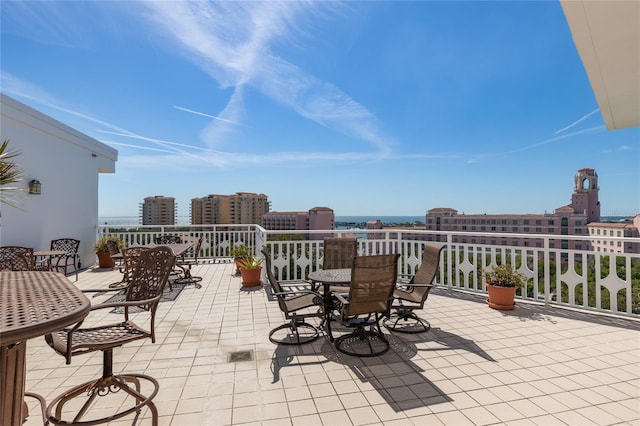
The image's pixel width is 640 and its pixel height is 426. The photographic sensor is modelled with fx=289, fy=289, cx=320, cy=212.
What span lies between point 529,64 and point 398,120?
5.94m

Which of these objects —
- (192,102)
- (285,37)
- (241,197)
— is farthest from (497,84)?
(241,197)

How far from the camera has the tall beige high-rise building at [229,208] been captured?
54.0 ft

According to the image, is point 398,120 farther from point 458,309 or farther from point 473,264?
point 458,309

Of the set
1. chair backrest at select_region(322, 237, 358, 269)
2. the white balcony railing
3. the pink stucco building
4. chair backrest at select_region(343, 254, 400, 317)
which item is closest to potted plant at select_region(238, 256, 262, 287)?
the white balcony railing

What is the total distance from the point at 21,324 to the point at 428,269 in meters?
3.69

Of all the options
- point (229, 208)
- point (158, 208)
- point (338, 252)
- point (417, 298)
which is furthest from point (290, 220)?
point (417, 298)

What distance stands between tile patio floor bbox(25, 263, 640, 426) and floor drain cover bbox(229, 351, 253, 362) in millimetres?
59

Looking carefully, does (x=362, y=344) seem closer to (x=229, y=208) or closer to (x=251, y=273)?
(x=251, y=273)

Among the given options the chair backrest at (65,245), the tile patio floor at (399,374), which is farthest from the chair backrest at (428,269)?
the chair backrest at (65,245)

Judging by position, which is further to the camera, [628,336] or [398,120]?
[398,120]

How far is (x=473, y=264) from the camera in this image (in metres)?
5.05

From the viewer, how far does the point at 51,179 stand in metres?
6.73

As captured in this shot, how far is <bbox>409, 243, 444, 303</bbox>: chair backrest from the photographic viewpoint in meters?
3.58

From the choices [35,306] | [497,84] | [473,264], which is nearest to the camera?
[35,306]
